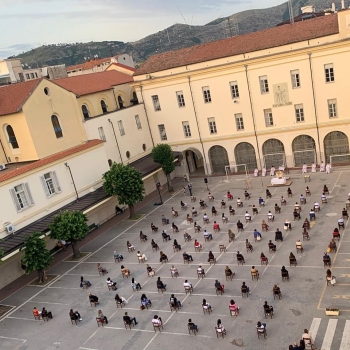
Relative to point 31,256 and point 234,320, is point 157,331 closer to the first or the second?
point 234,320

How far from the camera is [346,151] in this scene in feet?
154

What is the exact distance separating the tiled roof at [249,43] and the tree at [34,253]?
29.9 meters

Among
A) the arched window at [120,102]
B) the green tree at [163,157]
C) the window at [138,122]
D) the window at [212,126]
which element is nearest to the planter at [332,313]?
the green tree at [163,157]

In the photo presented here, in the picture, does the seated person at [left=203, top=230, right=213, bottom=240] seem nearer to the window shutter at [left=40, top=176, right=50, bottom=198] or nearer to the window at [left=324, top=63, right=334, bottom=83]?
the window shutter at [left=40, top=176, right=50, bottom=198]

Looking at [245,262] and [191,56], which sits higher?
[191,56]

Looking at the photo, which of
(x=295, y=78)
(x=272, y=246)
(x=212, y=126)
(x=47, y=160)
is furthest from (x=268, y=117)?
(x=47, y=160)

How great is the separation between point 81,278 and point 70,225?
→ 5064mm

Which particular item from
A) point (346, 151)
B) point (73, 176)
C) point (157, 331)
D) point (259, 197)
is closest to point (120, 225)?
point (73, 176)

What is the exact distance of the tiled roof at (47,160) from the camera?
33872 millimetres

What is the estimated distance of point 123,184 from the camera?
3997 centimetres

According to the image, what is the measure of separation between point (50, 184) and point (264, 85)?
89.0ft

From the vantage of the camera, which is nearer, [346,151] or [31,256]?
[31,256]

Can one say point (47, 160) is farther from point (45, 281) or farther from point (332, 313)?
point (332, 313)

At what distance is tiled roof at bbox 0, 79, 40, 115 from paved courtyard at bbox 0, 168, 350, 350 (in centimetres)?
1514
